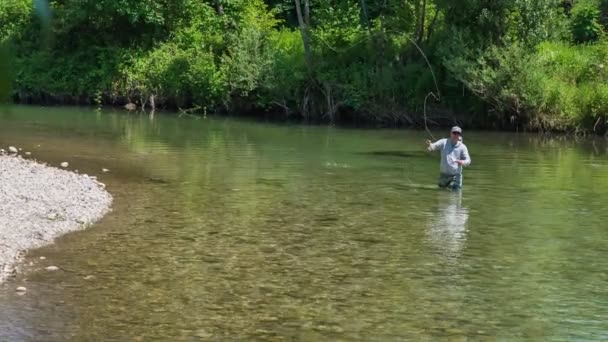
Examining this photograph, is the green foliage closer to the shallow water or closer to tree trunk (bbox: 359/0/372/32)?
tree trunk (bbox: 359/0/372/32)

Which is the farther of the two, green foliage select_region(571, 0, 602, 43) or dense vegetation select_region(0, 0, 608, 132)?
green foliage select_region(571, 0, 602, 43)

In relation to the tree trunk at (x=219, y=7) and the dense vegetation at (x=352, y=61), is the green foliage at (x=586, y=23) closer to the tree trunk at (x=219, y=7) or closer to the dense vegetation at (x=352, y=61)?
the dense vegetation at (x=352, y=61)

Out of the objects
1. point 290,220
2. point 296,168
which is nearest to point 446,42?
point 296,168

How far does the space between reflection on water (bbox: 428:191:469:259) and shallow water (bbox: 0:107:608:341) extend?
4 cm

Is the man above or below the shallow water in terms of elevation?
above

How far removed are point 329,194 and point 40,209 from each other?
21.2 ft

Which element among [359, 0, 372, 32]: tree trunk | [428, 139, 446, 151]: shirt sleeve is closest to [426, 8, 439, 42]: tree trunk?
[359, 0, 372, 32]: tree trunk

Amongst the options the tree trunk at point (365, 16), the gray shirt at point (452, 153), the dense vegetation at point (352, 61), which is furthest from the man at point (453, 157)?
the tree trunk at point (365, 16)

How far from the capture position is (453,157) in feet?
61.2

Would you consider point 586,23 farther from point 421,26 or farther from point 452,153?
point 452,153

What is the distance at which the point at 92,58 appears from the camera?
4581 cm

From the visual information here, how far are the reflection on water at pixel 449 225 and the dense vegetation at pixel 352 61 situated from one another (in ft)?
55.0

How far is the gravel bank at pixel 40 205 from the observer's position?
40.5ft

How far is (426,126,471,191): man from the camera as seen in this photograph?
1850 centimetres
